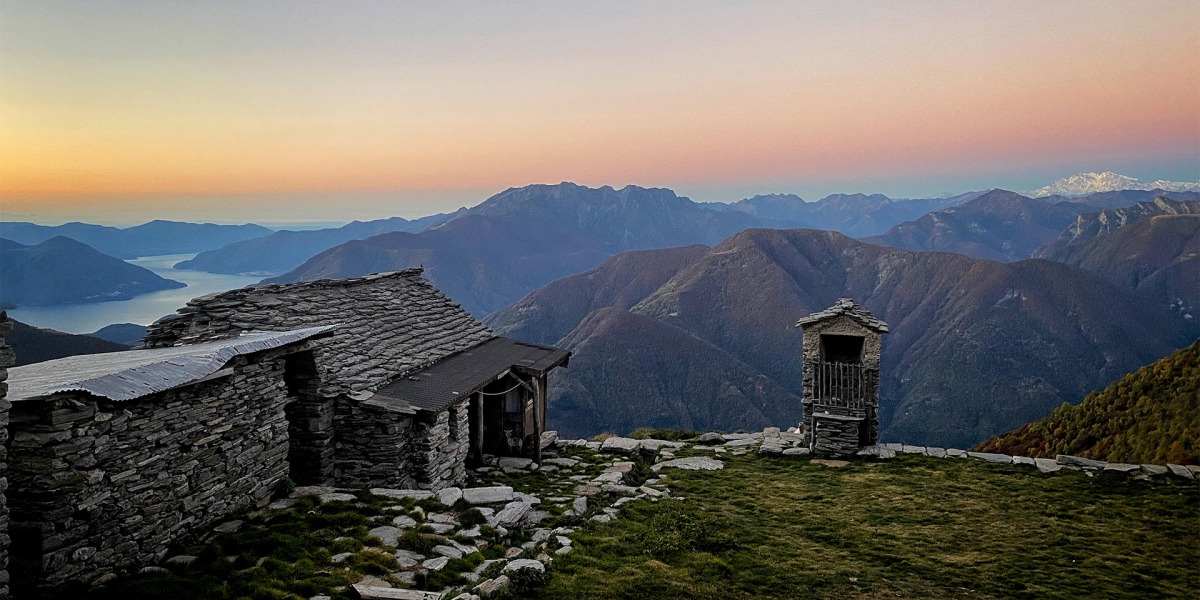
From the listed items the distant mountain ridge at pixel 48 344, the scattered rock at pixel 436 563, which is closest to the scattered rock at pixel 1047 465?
the scattered rock at pixel 436 563

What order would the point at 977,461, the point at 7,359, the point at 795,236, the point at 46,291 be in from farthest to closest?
the point at 795,236 < the point at 46,291 < the point at 977,461 < the point at 7,359

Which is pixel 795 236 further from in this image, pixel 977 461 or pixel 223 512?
pixel 223 512

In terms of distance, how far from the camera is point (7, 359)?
7.01 meters

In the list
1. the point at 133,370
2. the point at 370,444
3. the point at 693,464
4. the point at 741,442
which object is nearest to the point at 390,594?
the point at 133,370

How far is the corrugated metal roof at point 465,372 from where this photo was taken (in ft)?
47.0

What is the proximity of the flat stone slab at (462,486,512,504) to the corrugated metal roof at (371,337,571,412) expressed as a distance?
1.90 meters

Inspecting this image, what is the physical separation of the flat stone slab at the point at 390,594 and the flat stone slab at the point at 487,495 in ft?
13.5

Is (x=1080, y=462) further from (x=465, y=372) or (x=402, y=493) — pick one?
(x=402, y=493)

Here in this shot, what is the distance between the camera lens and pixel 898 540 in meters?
11.9

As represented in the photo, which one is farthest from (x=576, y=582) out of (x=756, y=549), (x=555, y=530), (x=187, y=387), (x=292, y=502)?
(x=187, y=387)

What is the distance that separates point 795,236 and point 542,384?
546 ft

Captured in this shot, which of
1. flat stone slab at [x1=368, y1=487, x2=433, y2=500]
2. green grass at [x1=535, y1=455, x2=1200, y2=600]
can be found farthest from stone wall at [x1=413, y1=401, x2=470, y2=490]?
green grass at [x1=535, y1=455, x2=1200, y2=600]

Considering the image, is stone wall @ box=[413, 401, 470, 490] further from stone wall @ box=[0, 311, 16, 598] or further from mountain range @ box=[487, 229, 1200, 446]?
mountain range @ box=[487, 229, 1200, 446]

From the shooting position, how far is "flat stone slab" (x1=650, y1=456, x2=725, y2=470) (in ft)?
59.4
